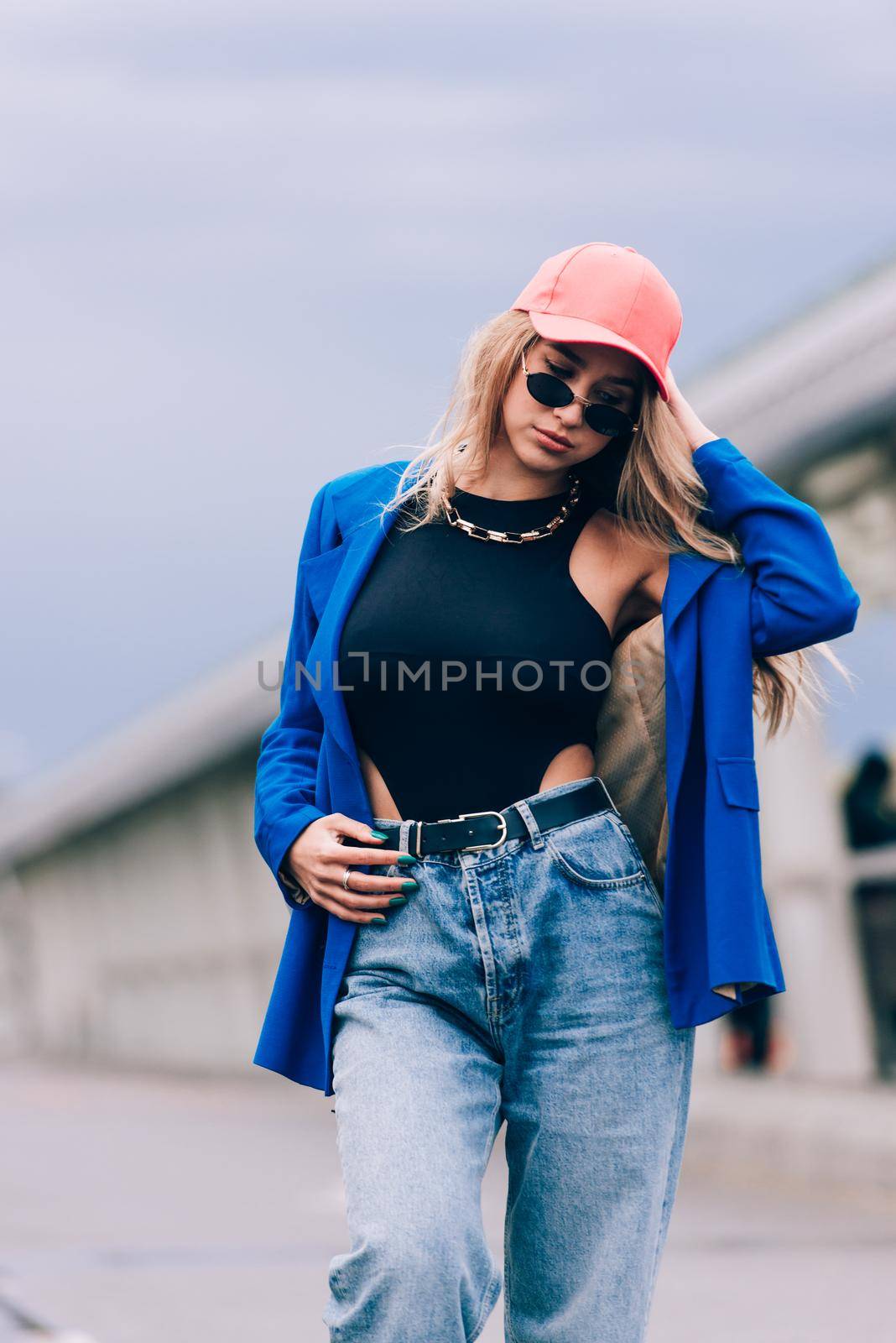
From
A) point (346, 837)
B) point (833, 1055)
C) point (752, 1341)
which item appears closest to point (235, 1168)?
point (833, 1055)

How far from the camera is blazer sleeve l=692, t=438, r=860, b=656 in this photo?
2.82 m

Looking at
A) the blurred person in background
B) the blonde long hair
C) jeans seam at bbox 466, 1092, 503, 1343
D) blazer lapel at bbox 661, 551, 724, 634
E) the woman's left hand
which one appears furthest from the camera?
the blurred person in background

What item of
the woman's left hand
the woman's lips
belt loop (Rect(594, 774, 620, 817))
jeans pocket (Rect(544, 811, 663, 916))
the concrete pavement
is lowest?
the concrete pavement

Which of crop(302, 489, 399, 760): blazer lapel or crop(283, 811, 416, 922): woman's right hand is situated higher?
crop(302, 489, 399, 760): blazer lapel

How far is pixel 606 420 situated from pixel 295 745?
728 mm

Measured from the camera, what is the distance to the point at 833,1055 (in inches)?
301

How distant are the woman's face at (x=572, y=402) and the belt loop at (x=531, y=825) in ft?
1.76

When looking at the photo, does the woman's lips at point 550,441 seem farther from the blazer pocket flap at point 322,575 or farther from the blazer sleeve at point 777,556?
the blazer pocket flap at point 322,575

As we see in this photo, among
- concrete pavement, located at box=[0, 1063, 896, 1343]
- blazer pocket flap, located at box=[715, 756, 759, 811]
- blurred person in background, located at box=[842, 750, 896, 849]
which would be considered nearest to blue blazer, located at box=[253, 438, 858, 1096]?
blazer pocket flap, located at box=[715, 756, 759, 811]

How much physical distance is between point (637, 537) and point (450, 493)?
0.98 ft

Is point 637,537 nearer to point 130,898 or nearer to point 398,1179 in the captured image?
point 398,1179

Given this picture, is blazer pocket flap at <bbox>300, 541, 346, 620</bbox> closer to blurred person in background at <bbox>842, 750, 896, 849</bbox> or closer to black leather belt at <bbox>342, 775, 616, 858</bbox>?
black leather belt at <bbox>342, 775, 616, 858</bbox>

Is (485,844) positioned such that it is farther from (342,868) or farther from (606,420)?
(606,420)

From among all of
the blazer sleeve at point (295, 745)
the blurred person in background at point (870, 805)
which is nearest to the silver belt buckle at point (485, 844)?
the blazer sleeve at point (295, 745)
